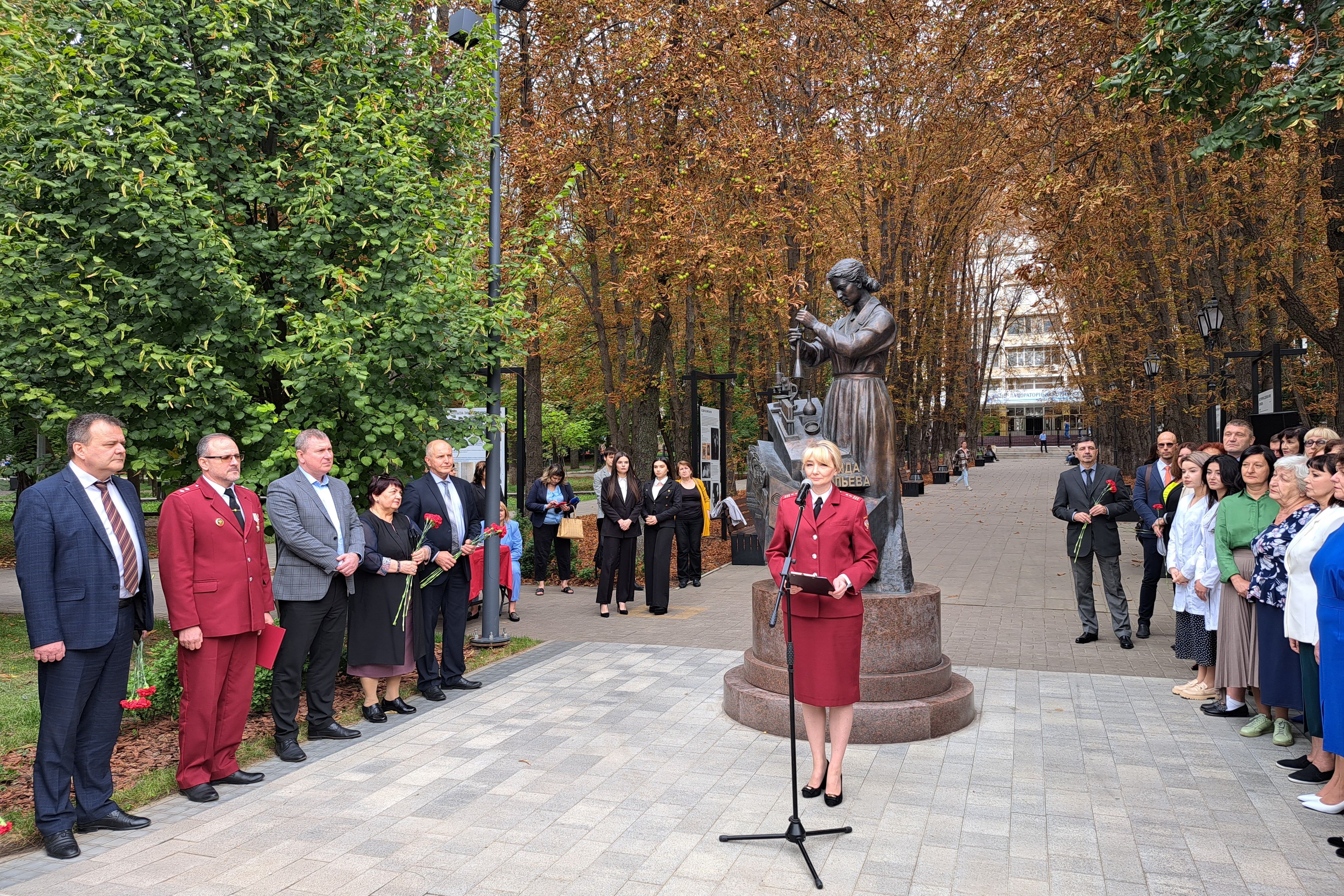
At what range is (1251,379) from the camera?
1570 cm

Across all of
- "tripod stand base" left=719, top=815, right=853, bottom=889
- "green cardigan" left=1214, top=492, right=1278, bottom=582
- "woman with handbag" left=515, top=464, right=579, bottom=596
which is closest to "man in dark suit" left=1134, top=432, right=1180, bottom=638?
"green cardigan" left=1214, top=492, right=1278, bottom=582

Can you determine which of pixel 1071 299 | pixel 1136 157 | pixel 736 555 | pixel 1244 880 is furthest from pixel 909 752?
pixel 1071 299

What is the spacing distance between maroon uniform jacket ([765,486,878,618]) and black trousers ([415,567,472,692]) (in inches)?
140

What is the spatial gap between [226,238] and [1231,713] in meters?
8.49

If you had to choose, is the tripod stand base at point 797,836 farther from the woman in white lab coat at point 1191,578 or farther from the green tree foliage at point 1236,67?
the green tree foliage at point 1236,67

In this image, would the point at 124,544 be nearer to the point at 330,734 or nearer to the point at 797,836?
the point at 330,734

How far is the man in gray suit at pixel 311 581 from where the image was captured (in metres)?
6.07

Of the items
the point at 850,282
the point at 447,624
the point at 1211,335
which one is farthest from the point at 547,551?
the point at 1211,335

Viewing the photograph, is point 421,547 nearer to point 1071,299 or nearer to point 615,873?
point 615,873

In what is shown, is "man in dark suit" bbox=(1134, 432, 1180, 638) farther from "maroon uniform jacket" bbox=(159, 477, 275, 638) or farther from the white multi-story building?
the white multi-story building

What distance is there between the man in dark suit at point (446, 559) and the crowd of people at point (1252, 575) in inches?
226

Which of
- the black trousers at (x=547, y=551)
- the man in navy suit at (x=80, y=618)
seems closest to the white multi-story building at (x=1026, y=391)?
the black trousers at (x=547, y=551)

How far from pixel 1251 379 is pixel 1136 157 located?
17.6ft

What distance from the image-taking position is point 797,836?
4.43 meters
